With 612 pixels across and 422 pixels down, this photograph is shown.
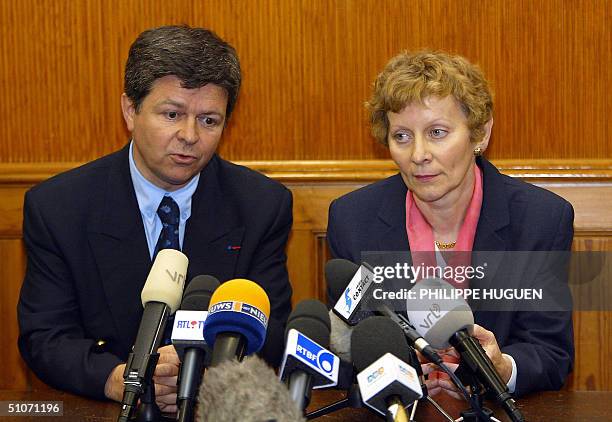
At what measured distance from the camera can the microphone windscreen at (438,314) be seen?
151 cm

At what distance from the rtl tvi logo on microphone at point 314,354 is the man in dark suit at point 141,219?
3.66 ft

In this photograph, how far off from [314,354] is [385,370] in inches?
4.4

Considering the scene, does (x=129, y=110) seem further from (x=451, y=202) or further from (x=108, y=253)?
(x=451, y=202)

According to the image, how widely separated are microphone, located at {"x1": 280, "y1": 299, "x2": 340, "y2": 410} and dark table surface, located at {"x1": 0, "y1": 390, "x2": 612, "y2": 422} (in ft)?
1.93

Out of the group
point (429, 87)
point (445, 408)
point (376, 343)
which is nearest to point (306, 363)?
point (376, 343)

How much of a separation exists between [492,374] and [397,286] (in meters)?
1.03

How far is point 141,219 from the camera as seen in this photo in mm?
2576

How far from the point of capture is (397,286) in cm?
245

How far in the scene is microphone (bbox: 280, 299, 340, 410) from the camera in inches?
49.2

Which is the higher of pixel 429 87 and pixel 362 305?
pixel 429 87

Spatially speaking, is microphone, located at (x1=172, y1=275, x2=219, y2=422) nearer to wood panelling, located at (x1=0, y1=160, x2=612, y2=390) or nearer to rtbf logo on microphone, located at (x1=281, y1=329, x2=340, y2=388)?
rtbf logo on microphone, located at (x1=281, y1=329, x2=340, y2=388)


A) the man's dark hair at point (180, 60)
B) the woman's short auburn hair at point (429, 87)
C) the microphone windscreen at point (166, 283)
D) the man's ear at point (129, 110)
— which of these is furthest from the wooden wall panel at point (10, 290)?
the microphone windscreen at point (166, 283)

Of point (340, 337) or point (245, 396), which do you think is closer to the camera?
point (245, 396)

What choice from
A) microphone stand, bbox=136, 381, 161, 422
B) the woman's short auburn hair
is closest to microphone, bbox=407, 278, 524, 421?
microphone stand, bbox=136, 381, 161, 422
